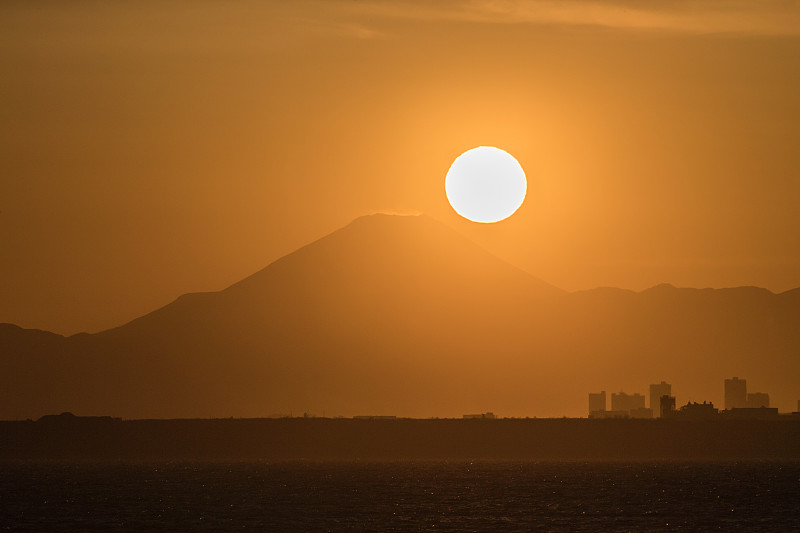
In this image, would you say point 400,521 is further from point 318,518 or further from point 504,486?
point 504,486

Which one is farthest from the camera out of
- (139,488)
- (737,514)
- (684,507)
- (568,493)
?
(139,488)

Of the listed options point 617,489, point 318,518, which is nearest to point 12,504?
point 318,518

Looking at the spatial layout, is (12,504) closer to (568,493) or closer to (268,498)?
(268,498)

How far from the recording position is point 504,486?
630 ft

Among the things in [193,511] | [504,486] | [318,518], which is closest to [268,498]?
[193,511]

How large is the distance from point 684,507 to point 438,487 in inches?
1943

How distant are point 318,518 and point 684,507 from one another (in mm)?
41630

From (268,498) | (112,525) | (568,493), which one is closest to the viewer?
(112,525)

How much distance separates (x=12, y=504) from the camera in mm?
147250

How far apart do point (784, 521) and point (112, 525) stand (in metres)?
58.4

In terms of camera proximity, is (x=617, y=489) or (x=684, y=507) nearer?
(x=684, y=507)

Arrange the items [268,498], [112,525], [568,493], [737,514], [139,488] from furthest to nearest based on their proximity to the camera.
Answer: [139,488] < [568,493] < [268,498] < [737,514] < [112,525]

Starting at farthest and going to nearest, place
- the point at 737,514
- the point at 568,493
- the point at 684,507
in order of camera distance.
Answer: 1. the point at 568,493
2. the point at 684,507
3. the point at 737,514

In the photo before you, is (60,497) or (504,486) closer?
(60,497)
